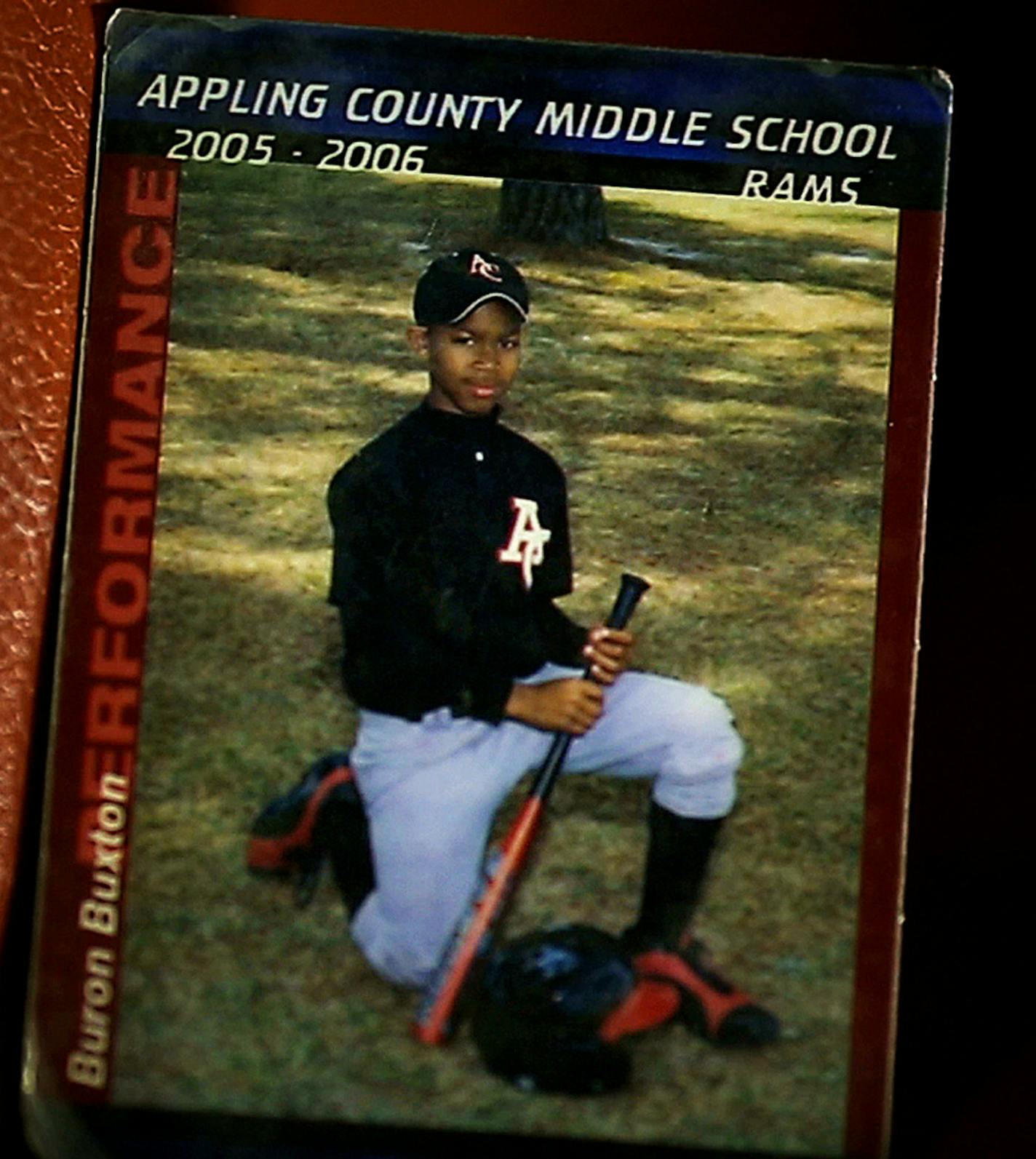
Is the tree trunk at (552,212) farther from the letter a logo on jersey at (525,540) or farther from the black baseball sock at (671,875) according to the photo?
the black baseball sock at (671,875)

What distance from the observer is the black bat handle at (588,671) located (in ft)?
2.03

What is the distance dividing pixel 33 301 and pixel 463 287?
18 centimetres

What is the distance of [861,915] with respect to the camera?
621 millimetres

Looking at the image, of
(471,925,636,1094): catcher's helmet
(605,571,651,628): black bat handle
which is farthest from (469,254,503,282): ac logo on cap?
(471,925,636,1094): catcher's helmet

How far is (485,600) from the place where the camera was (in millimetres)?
625

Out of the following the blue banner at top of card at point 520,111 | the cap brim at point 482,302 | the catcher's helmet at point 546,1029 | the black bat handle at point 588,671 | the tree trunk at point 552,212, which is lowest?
the catcher's helmet at point 546,1029

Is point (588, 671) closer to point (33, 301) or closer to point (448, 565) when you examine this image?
point (448, 565)

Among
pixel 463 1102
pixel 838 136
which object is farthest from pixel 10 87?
pixel 463 1102

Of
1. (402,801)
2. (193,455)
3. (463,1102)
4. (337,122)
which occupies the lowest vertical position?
(463,1102)

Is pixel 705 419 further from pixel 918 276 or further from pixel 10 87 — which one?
pixel 10 87

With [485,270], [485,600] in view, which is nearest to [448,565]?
[485,600]

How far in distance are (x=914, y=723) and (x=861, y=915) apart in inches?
3.2

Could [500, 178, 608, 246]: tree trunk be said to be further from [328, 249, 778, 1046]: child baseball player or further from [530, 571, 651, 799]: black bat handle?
[530, 571, 651, 799]: black bat handle

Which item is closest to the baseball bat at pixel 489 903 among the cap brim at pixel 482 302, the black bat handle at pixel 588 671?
the black bat handle at pixel 588 671
